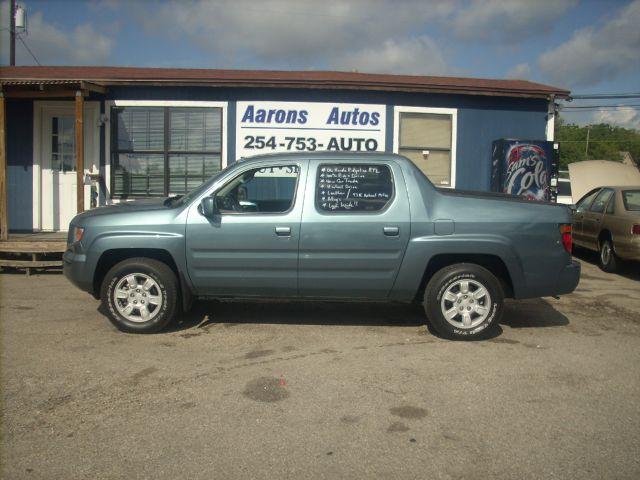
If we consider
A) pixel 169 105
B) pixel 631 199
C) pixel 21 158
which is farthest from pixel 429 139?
pixel 21 158

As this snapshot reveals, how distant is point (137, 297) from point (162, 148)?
567 cm

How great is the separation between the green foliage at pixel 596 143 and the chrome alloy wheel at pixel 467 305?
6286 cm

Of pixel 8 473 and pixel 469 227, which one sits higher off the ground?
pixel 469 227

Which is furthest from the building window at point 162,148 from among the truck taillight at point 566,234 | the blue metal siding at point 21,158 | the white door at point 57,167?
the truck taillight at point 566,234

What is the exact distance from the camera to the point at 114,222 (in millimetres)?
5805

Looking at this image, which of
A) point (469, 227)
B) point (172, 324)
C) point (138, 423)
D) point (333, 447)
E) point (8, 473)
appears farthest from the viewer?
point (172, 324)

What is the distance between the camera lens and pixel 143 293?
586cm

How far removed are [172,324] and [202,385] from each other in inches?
73.9

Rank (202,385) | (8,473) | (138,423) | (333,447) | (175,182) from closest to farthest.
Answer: (8,473)
(333,447)
(138,423)
(202,385)
(175,182)

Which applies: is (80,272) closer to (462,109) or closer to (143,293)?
(143,293)

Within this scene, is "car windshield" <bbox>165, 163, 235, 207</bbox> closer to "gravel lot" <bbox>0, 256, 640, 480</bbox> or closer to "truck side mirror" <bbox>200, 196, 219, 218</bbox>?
"truck side mirror" <bbox>200, 196, 219, 218</bbox>

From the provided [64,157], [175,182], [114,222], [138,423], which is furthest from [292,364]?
[64,157]

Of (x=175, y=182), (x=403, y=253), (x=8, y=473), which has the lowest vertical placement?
(x=8, y=473)

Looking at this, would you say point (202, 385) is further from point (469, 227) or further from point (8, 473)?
point (469, 227)
